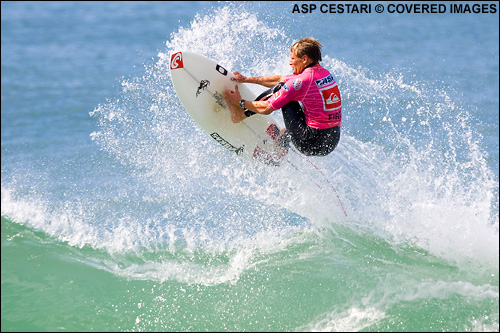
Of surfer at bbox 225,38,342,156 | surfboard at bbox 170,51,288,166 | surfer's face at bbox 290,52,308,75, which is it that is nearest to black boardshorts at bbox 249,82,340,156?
surfer at bbox 225,38,342,156

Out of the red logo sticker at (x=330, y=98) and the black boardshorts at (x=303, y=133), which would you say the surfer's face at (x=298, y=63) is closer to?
the black boardshorts at (x=303, y=133)

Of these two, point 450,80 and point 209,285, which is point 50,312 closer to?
point 209,285

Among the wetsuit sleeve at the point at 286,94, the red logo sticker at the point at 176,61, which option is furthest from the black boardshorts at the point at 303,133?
the red logo sticker at the point at 176,61

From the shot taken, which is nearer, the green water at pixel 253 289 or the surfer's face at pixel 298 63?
the green water at pixel 253 289

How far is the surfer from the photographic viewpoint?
636 centimetres

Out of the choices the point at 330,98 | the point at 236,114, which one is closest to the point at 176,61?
the point at 236,114

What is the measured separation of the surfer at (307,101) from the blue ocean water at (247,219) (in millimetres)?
828

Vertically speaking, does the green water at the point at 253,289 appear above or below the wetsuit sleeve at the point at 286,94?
below

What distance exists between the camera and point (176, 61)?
7098 mm

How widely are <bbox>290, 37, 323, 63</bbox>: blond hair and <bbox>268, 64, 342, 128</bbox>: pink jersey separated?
0.11 meters

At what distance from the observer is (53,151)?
11.0 metres

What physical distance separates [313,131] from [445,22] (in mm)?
14734

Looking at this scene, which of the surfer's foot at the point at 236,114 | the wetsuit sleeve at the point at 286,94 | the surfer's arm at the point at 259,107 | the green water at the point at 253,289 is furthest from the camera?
the surfer's foot at the point at 236,114

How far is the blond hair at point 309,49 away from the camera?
6352 millimetres
